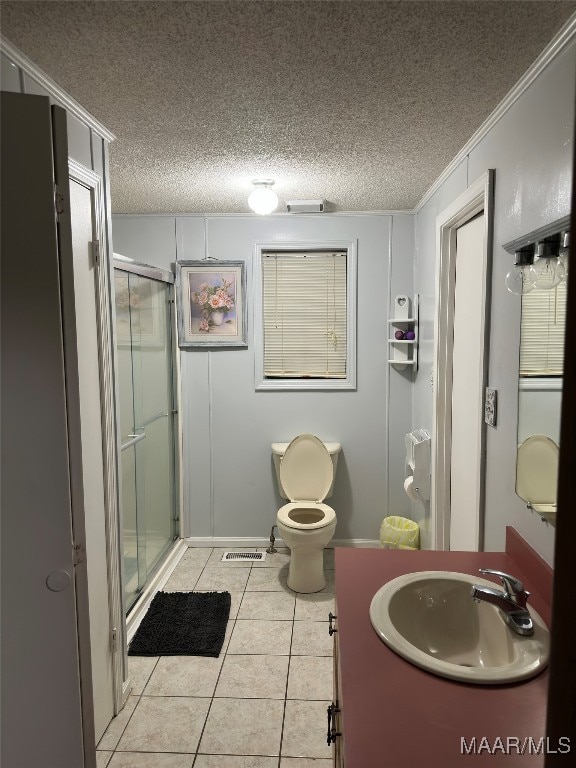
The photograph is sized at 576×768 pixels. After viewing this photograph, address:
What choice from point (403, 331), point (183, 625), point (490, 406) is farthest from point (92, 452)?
point (403, 331)

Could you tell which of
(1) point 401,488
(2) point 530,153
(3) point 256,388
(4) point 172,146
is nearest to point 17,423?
(4) point 172,146

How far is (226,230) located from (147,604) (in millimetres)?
2560

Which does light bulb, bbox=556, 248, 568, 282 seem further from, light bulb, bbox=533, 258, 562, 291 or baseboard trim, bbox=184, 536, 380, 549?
baseboard trim, bbox=184, 536, 380, 549

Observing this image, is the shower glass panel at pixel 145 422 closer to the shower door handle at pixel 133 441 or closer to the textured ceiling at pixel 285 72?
the shower door handle at pixel 133 441

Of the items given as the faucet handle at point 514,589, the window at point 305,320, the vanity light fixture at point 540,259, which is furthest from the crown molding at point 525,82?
the faucet handle at point 514,589

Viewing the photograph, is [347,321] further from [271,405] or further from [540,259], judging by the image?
[540,259]

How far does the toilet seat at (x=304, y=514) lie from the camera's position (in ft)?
10.2

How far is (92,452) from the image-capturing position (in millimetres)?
1931

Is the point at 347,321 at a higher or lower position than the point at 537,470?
higher

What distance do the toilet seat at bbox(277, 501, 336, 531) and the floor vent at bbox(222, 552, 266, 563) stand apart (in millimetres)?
467

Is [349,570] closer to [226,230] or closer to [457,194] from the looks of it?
[457,194]

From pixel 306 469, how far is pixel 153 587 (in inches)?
49.7

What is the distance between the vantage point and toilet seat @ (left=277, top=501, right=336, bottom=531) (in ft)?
10.2

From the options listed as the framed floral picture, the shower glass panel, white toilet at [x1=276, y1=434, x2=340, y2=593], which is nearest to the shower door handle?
the shower glass panel
